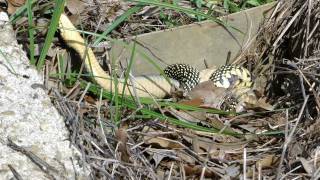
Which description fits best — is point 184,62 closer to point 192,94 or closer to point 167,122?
point 192,94

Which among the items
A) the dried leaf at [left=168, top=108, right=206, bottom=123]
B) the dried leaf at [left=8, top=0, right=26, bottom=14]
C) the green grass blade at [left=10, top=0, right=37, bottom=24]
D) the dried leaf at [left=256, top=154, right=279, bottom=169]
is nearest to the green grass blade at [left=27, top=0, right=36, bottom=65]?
the green grass blade at [left=10, top=0, right=37, bottom=24]

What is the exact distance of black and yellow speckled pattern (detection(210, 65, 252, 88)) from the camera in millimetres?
3922

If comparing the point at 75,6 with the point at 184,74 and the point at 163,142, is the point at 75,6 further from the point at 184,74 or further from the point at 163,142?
the point at 163,142

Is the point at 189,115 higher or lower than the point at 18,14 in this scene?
lower

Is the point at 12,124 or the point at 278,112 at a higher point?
the point at 12,124

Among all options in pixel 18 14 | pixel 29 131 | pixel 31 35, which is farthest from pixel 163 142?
pixel 18 14

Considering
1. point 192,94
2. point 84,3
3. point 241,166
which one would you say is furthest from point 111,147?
point 84,3

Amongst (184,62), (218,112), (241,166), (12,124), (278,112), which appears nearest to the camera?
(12,124)

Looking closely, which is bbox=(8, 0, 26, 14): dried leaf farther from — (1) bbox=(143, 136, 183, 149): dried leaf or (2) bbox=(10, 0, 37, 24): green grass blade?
(1) bbox=(143, 136, 183, 149): dried leaf

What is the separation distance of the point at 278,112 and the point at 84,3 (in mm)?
1204

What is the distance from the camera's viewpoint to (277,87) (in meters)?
4.08

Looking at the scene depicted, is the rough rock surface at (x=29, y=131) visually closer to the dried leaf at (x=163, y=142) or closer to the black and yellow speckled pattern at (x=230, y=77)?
the dried leaf at (x=163, y=142)

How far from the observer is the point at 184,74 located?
3805 mm

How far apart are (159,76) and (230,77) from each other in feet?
1.40
